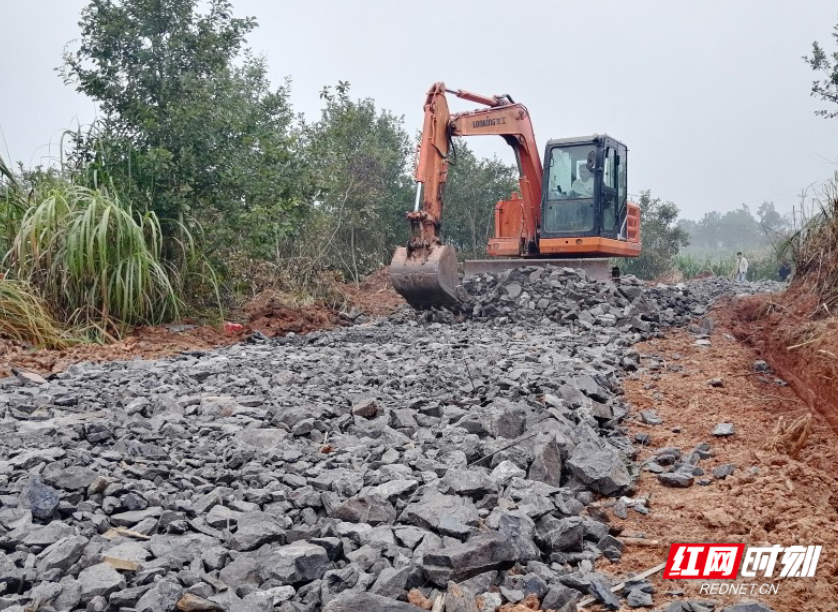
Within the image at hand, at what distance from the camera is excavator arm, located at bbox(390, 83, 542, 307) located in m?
8.15

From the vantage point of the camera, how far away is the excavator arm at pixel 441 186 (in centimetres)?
815

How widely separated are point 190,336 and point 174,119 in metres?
2.48

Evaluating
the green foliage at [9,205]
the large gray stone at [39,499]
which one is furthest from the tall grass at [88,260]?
the large gray stone at [39,499]

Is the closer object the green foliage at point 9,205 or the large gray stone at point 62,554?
the large gray stone at point 62,554

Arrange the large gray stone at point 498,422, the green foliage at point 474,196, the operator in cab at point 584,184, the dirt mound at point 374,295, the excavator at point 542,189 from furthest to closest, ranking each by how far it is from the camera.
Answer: the green foliage at point 474,196, the dirt mound at point 374,295, the operator in cab at point 584,184, the excavator at point 542,189, the large gray stone at point 498,422

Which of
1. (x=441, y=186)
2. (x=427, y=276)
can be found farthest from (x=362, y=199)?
(x=427, y=276)

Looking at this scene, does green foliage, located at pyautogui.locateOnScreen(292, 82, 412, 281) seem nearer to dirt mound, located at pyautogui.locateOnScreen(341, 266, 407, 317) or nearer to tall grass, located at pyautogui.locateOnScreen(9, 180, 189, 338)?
dirt mound, located at pyautogui.locateOnScreen(341, 266, 407, 317)

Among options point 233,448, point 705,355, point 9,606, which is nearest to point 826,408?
point 705,355

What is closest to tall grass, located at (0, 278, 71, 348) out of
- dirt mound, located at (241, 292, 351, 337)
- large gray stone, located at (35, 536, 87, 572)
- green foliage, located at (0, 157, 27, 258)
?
green foliage, located at (0, 157, 27, 258)

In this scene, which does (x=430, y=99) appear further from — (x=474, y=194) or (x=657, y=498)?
(x=474, y=194)

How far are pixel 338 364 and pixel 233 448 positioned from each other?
6.48 feet

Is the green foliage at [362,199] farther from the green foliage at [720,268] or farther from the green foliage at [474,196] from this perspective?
the green foliage at [720,268]

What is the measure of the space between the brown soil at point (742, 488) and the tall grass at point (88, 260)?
4722mm

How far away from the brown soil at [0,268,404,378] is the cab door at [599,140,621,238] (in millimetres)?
3475
